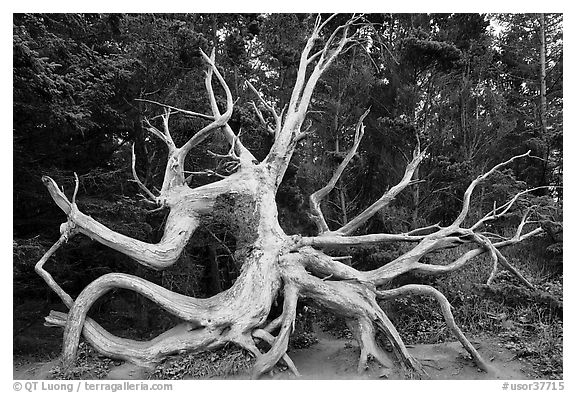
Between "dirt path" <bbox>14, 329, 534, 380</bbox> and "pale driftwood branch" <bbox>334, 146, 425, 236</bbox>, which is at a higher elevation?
"pale driftwood branch" <bbox>334, 146, 425, 236</bbox>

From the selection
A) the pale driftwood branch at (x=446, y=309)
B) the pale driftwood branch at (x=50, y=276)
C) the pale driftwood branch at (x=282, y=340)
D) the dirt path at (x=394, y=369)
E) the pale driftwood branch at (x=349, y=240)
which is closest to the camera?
the pale driftwood branch at (x=282, y=340)

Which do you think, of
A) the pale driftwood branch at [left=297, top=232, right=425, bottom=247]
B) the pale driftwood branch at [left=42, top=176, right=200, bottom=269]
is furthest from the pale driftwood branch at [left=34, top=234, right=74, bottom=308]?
the pale driftwood branch at [left=297, top=232, right=425, bottom=247]

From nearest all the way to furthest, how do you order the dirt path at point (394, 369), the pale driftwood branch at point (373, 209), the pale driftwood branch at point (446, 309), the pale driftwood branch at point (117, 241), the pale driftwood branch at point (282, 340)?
the pale driftwood branch at point (282, 340) < the dirt path at point (394, 369) < the pale driftwood branch at point (446, 309) < the pale driftwood branch at point (117, 241) < the pale driftwood branch at point (373, 209)

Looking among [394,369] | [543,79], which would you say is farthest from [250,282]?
[543,79]

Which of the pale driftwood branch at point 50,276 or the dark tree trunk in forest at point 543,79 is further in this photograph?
the dark tree trunk in forest at point 543,79

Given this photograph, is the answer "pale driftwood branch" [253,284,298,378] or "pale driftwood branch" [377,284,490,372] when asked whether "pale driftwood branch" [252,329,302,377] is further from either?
"pale driftwood branch" [377,284,490,372]

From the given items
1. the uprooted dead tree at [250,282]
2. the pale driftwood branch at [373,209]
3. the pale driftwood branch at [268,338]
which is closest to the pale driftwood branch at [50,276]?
the uprooted dead tree at [250,282]

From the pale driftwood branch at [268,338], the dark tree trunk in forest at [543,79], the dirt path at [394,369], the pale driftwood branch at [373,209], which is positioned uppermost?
the dark tree trunk in forest at [543,79]

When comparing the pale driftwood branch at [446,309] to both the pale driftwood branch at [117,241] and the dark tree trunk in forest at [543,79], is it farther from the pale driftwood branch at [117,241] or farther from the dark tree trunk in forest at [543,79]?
the dark tree trunk in forest at [543,79]

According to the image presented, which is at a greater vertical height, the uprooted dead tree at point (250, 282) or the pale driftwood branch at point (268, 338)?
the uprooted dead tree at point (250, 282)

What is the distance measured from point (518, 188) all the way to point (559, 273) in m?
1.87
